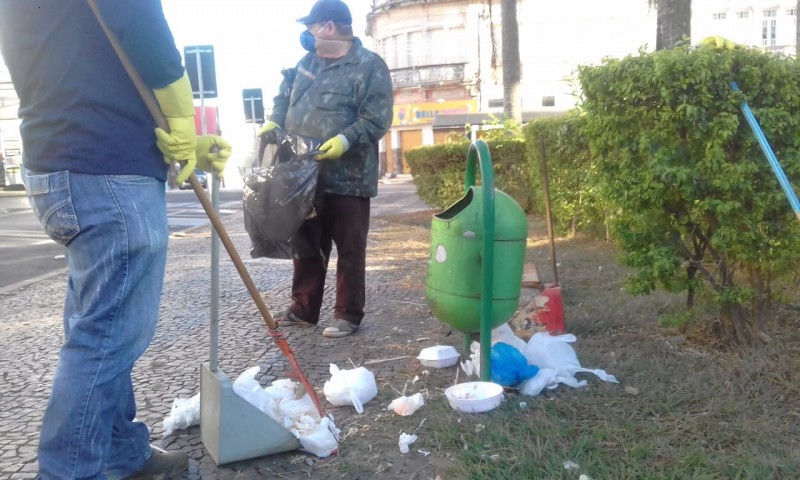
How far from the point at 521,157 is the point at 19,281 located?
669 centimetres

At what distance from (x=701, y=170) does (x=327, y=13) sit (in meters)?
2.23

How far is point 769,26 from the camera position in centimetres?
3575

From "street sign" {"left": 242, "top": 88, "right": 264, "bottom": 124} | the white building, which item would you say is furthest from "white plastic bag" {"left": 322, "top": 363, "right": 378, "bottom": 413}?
the white building

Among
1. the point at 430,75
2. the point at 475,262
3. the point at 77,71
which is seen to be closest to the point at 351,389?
the point at 475,262

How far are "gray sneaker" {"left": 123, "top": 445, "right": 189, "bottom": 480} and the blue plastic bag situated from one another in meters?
1.36

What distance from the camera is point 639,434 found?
2748mm

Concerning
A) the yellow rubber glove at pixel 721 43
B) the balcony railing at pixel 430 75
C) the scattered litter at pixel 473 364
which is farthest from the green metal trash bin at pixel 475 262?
the balcony railing at pixel 430 75

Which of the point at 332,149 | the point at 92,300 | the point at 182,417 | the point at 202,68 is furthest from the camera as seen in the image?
the point at 202,68

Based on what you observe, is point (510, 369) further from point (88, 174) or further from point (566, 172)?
point (566, 172)

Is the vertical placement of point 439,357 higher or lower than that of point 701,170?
lower

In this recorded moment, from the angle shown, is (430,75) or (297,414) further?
(430,75)

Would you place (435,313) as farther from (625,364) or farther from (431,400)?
(625,364)

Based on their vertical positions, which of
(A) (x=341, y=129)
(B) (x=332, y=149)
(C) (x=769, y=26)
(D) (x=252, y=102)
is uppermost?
(C) (x=769, y=26)

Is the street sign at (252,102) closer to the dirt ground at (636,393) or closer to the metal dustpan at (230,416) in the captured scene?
the dirt ground at (636,393)
